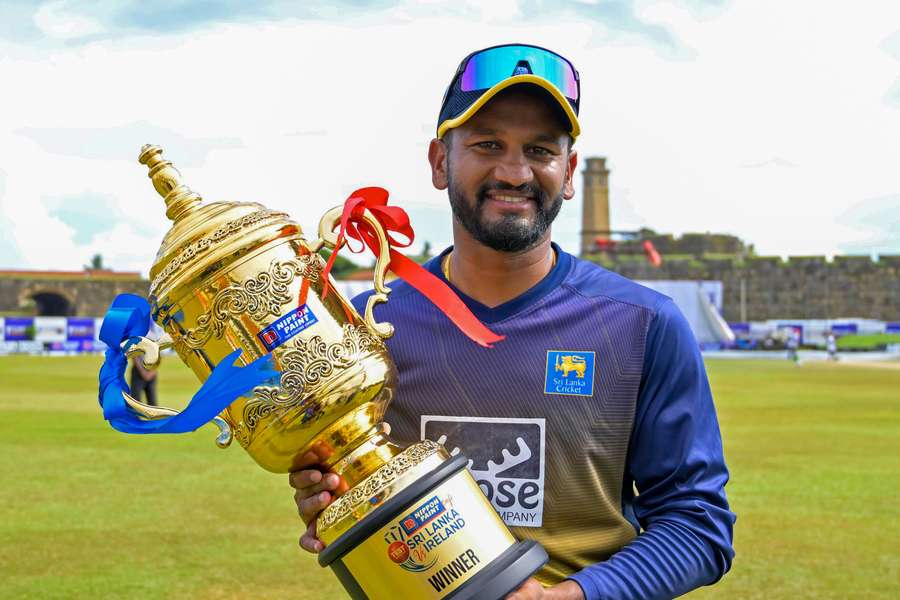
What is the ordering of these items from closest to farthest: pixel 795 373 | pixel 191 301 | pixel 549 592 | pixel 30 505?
pixel 549 592 < pixel 191 301 < pixel 30 505 < pixel 795 373

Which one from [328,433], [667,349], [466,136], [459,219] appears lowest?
[328,433]

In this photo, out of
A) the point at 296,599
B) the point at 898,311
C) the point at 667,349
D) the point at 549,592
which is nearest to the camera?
the point at 549,592

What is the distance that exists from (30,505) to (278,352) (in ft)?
19.0

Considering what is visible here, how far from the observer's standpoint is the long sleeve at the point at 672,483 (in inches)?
70.2

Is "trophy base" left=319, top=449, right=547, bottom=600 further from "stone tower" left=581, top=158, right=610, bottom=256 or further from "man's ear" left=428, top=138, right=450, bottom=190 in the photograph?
"stone tower" left=581, top=158, right=610, bottom=256

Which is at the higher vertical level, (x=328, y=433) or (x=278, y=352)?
(x=278, y=352)

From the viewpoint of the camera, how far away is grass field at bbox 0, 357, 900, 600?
5.03 metres

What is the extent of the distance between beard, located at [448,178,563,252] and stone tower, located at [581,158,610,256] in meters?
57.5

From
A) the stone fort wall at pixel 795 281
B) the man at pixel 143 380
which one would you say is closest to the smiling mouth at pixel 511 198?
the man at pixel 143 380

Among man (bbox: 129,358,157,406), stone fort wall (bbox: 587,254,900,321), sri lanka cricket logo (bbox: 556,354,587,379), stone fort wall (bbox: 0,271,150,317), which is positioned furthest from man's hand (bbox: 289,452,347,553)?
stone fort wall (bbox: 0,271,150,317)

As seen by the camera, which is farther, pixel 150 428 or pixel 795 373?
pixel 795 373

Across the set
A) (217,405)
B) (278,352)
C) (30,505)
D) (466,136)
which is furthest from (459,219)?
(30,505)

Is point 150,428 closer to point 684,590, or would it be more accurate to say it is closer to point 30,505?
point 684,590

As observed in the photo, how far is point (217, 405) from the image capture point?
171cm
